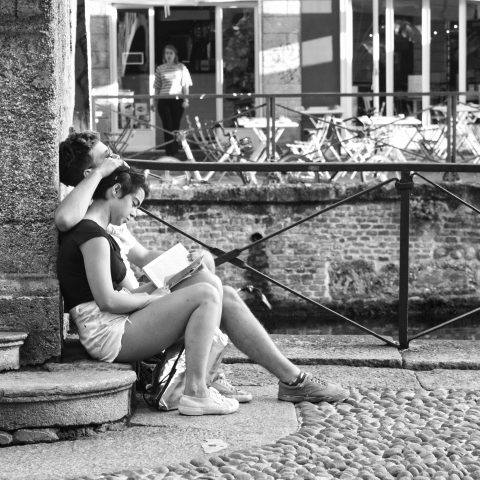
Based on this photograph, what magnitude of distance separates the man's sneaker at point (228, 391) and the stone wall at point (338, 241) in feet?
28.6

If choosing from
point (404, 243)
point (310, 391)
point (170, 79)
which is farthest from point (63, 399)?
point (170, 79)

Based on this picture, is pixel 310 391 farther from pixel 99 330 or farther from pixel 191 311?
pixel 99 330

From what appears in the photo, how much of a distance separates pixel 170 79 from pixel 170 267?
12.2m

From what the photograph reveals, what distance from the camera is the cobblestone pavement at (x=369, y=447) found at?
4.46 metres

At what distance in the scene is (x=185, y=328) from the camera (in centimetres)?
527

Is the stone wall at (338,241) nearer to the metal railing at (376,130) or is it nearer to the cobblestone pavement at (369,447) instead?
the metal railing at (376,130)

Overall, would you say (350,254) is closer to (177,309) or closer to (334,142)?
(334,142)

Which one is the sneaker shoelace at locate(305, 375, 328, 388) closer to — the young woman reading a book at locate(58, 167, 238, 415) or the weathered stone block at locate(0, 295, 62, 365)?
the young woman reading a book at locate(58, 167, 238, 415)

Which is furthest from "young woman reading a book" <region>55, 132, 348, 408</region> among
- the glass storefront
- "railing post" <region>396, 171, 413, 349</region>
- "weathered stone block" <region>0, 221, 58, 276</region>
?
the glass storefront

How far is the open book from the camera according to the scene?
5.43m

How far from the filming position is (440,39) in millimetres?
19594

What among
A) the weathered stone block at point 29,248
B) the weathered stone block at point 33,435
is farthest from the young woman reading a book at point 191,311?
the weathered stone block at point 33,435

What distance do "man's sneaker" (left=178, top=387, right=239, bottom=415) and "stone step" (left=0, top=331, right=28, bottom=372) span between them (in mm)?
693

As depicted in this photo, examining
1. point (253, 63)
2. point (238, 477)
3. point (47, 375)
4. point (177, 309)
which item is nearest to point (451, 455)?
point (238, 477)
